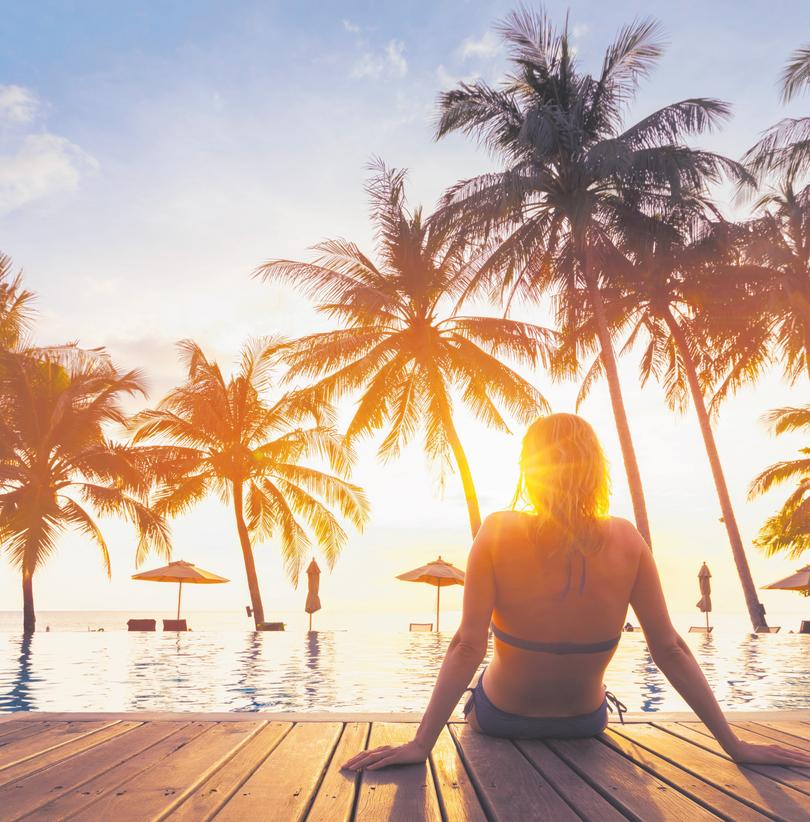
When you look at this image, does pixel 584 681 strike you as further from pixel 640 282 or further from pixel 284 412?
pixel 284 412

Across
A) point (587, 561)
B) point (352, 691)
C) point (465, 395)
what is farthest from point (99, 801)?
point (465, 395)

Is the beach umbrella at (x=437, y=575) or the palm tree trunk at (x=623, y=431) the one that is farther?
the beach umbrella at (x=437, y=575)

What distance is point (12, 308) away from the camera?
78.9 feet

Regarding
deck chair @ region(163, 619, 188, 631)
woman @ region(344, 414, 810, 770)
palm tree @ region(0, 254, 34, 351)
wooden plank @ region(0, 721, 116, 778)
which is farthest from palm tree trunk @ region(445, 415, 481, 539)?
woman @ region(344, 414, 810, 770)

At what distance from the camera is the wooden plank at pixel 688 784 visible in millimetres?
2393

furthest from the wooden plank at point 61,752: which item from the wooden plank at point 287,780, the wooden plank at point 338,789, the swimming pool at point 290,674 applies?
the swimming pool at point 290,674

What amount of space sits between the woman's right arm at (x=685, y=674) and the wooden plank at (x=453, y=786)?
2.94 ft

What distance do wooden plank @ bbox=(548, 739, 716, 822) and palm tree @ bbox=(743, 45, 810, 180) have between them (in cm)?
1929

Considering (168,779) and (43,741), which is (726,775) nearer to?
(168,779)

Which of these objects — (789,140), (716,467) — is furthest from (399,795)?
(716,467)

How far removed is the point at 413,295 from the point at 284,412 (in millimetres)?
7416

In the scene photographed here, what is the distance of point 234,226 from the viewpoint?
12.8 metres

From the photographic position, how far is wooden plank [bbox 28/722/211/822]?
2387 millimetres

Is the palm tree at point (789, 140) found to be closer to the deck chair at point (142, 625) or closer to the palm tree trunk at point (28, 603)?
the deck chair at point (142, 625)
